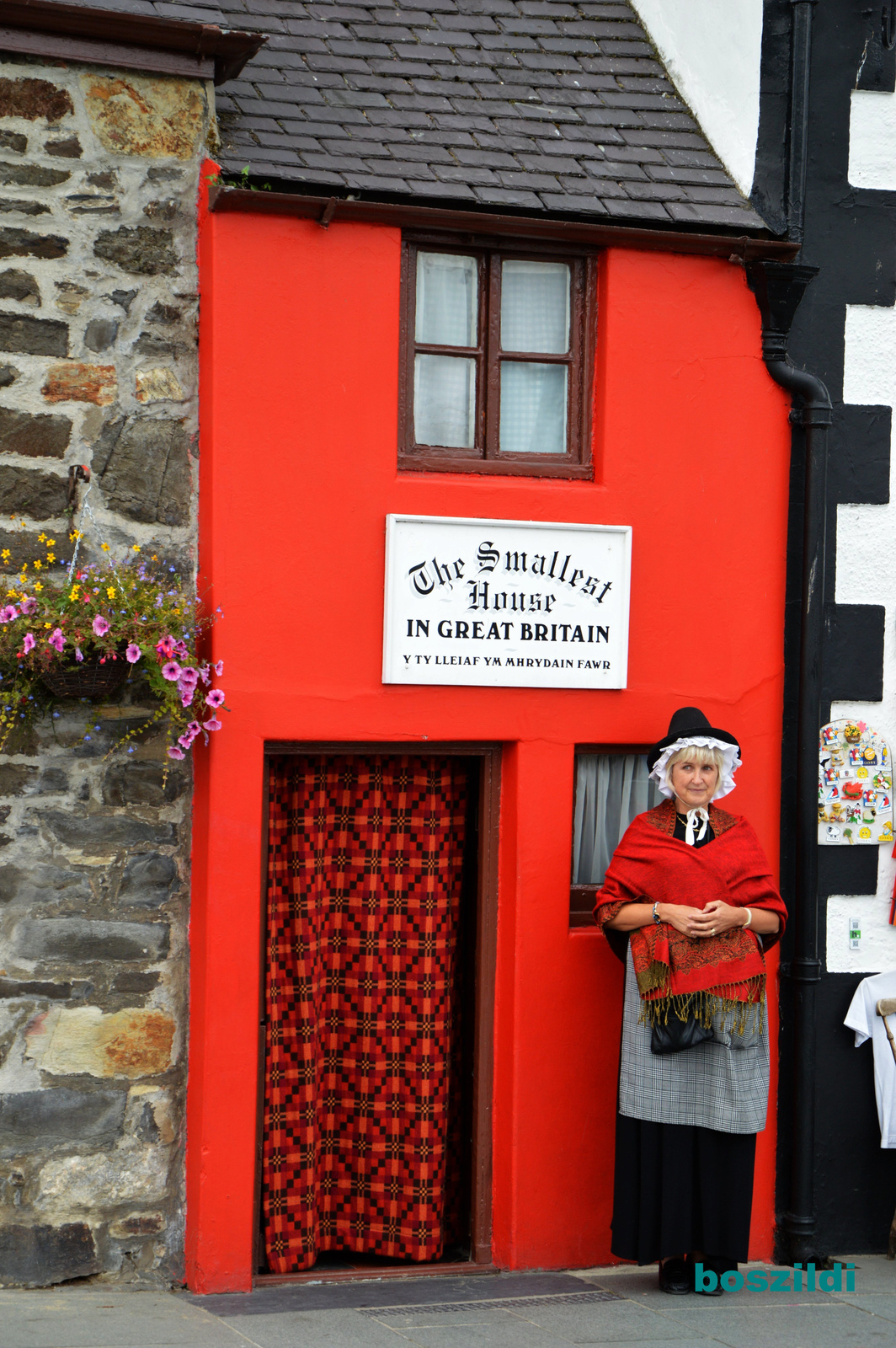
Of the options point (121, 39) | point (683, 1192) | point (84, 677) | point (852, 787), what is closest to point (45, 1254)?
point (84, 677)

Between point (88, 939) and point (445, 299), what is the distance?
9.54 feet

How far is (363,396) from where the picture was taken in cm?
598

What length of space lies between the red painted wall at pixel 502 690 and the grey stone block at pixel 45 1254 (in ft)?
1.32

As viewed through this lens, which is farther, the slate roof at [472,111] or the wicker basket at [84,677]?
the slate roof at [472,111]

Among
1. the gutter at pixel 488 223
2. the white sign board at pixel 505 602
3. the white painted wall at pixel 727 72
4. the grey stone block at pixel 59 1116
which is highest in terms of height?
the white painted wall at pixel 727 72

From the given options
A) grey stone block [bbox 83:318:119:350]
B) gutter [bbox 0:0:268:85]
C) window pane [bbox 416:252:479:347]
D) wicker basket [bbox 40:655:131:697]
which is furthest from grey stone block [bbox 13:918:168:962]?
gutter [bbox 0:0:268:85]

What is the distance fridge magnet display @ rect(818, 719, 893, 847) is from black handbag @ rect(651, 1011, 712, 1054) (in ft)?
3.91

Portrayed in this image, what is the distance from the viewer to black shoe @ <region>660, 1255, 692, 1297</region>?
19.5ft

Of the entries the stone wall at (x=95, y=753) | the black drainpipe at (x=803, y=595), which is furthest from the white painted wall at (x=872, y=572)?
the stone wall at (x=95, y=753)

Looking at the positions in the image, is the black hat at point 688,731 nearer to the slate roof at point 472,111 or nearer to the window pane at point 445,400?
the window pane at point 445,400

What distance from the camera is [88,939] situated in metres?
5.67

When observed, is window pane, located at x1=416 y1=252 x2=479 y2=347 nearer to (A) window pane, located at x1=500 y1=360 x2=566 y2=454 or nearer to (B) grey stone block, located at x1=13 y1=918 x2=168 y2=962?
(A) window pane, located at x1=500 y1=360 x2=566 y2=454

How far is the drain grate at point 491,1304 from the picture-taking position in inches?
222

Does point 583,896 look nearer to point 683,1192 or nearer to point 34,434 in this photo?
point 683,1192
